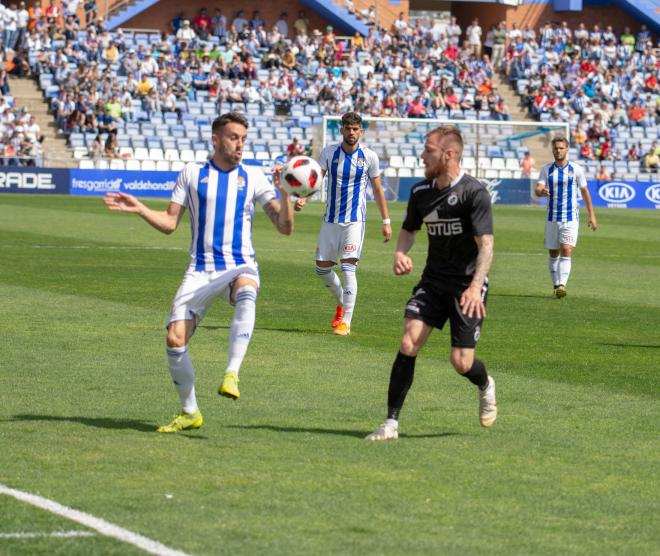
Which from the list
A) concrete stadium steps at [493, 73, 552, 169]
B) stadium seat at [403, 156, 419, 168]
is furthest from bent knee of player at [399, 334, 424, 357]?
concrete stadium steps at [493, 73, 552, 169]

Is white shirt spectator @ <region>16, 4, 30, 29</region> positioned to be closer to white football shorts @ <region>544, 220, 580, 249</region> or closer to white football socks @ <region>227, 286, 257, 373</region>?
white football shorts @ <region>544, 220, 580, 249</region>

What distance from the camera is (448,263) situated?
8.48 m

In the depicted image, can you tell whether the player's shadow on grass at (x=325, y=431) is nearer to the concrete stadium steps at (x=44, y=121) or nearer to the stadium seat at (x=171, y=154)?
the concrete stadium steps at (x=44, y=121)

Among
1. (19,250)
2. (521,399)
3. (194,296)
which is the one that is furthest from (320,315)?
(19,250)

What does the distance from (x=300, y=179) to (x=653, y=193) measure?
43197 mm

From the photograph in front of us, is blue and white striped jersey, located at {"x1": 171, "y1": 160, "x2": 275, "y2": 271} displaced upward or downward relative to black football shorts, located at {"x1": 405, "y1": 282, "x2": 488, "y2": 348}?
upward

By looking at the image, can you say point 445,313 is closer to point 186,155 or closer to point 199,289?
point 199,289

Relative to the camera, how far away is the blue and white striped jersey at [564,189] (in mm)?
19453

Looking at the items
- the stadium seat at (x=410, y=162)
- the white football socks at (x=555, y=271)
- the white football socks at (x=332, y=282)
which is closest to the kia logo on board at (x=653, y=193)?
the stadium seat at (x=410, y=162)

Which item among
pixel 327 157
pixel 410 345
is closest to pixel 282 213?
pixel 410 345

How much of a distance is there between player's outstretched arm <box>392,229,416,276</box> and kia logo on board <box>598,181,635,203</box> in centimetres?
4233

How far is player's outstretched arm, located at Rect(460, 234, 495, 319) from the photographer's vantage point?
8164mm

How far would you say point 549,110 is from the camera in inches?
2275

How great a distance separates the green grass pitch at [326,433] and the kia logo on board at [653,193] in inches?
1302
